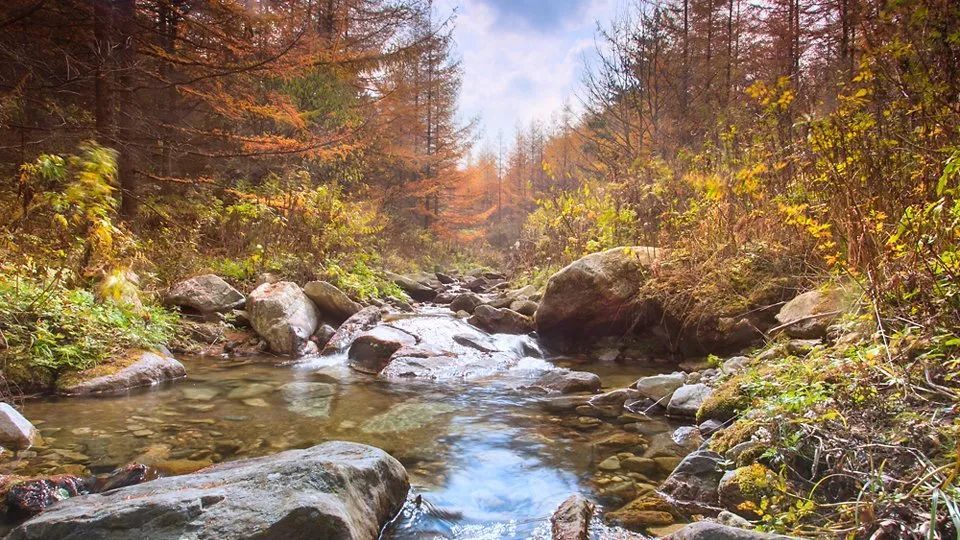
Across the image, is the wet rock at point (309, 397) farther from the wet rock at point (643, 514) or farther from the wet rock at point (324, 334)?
the wet rock at point (643, 514)

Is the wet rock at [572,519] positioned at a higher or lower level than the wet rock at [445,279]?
lower

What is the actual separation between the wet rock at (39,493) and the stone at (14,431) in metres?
0.86

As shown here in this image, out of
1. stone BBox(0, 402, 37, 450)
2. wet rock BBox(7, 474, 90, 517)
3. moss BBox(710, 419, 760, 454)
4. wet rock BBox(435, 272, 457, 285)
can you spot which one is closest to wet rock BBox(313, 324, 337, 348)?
stone BBox(0, 402, 37, 450)

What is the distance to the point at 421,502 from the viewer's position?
303 centimetres

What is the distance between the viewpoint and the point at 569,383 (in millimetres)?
5688

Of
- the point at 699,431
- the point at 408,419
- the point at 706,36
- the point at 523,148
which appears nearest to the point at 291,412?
the point at 408,419

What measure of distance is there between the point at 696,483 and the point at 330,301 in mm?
6818

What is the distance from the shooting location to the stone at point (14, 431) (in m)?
3.35

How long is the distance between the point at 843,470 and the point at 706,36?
15.0 metres

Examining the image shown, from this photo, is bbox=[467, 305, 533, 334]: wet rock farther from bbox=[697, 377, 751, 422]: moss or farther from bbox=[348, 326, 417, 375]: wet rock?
bbox=[697, 377, 751, 422]: moss

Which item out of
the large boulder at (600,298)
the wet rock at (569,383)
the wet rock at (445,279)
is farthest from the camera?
the wet rock at (445,279)

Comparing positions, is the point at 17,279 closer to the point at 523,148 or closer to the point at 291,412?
the point at 291,412

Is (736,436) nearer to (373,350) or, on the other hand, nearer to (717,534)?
(717,534)

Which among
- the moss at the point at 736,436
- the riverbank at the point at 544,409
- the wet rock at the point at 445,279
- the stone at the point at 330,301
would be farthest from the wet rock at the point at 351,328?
the wet rock at the point at 445,279
